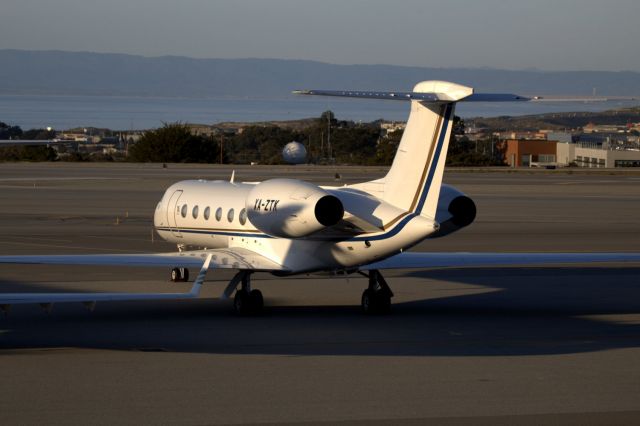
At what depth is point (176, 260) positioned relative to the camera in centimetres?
1939

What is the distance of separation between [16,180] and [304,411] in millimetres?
56634

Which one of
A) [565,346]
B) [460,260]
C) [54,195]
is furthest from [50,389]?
[54,195]

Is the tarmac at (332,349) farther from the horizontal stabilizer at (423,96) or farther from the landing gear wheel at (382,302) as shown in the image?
the horizontal stabilizer at (423,96)

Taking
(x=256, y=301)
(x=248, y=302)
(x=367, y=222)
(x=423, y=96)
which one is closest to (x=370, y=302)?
(x=367, y=222)

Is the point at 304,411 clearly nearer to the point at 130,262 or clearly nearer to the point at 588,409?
the point at 588,409

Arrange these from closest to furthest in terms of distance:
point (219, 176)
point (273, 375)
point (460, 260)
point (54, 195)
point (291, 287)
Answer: point (273, 375), point (460, 260), point (291, 287), point (54, 195), point (219, 176)

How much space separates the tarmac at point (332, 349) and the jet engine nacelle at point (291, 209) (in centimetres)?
156

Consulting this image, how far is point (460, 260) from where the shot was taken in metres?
20.7

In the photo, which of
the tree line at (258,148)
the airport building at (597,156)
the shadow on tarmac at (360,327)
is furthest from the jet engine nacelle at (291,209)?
the airport building at (597,156)

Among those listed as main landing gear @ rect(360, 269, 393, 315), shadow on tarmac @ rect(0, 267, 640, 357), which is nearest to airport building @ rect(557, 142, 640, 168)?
shadow on tarmac @ rect(0, 267, 640, 357)

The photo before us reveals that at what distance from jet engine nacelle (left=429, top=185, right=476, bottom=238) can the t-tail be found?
922mm

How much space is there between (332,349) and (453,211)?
430 centimetres

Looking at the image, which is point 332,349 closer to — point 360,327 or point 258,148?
point 360,327

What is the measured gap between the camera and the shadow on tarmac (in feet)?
53.2
